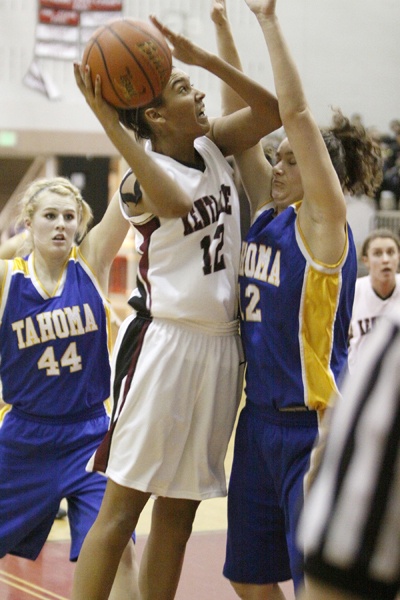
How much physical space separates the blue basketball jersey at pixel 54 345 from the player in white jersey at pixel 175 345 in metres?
0.85

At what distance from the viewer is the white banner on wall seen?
13031mm

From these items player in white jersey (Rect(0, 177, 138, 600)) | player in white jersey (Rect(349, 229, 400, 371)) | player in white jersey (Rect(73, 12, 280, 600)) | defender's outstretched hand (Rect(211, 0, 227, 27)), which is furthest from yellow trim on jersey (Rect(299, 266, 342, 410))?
player in white jersey (Rect(349, 229, 400, 371))

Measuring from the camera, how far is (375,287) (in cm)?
631

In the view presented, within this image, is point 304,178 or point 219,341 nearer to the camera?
point 304,178

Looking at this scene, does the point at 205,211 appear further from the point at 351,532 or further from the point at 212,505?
the point at 212,505

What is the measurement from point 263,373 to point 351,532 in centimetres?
174

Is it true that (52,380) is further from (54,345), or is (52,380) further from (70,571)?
(70,571)

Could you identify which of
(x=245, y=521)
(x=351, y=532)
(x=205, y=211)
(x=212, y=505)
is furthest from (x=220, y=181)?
Answer: (x=212, y=505)

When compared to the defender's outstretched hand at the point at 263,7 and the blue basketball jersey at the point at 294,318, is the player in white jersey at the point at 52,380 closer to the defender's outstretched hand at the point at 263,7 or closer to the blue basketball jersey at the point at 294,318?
the blue basketball jersey at the point at 294,318

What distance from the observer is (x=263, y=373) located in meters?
2.99

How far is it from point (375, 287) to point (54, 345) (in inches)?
116

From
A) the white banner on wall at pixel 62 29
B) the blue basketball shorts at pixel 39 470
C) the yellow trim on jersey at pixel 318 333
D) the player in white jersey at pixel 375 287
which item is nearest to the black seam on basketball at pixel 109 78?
the yellow trim on jersey at pixel 318 333

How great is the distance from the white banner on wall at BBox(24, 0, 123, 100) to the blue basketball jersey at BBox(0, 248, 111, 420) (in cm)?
958

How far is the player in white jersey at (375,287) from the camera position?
620 centimetres
